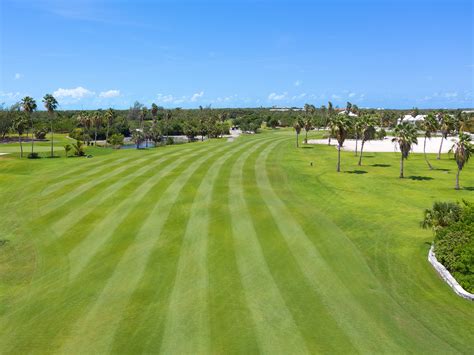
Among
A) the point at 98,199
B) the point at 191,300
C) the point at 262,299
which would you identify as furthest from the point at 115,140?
the point at 262,299

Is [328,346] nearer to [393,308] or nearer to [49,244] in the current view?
[393,308]

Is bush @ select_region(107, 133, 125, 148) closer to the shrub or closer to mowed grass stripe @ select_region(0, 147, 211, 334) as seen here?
the shrub

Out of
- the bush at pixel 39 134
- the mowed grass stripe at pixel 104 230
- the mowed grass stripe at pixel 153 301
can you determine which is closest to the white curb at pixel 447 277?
the mowed grass stripe at pixel 153 301

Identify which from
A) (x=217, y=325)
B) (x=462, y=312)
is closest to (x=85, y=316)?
(x=217, y=325)

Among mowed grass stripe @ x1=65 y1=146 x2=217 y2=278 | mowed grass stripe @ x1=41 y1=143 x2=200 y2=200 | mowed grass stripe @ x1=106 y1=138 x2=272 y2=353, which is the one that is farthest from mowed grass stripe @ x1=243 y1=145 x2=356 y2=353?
mowed grass stripe @ x1=41 y1=143 x2=200 y2=200

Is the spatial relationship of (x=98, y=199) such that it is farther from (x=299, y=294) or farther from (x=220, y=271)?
(x=299, y=294)

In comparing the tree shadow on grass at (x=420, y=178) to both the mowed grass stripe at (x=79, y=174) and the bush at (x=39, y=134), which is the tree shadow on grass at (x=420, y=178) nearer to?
the mowed grass stripe at (x=79, y=174)
